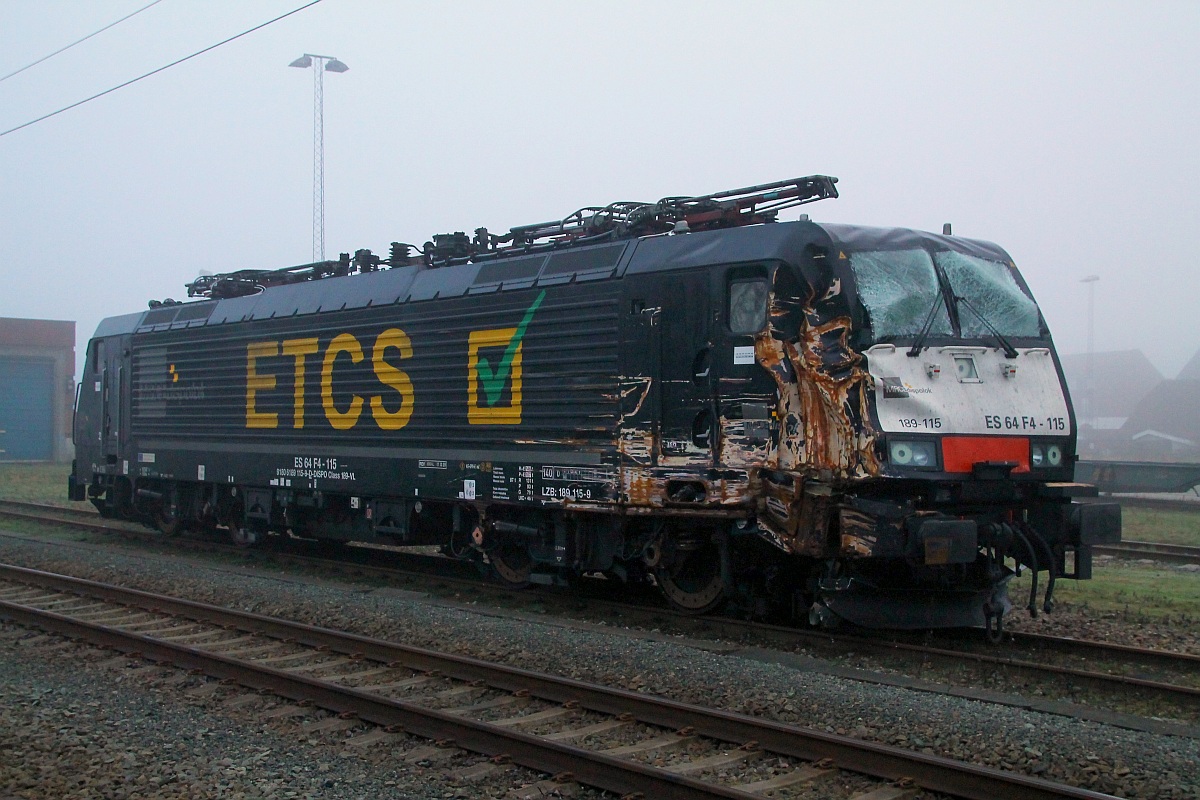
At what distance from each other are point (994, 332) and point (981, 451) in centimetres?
112

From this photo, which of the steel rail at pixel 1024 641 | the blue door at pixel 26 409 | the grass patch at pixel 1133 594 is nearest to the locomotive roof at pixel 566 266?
the steel rail at pixel 1024 641

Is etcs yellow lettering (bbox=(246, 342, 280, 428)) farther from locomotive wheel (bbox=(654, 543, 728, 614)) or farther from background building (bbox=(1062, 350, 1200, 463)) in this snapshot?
background building (bbox=(1062, 350, 1200, 463))

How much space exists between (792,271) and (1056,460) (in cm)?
266

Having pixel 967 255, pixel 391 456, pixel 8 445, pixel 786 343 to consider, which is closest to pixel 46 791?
pixel 786 343

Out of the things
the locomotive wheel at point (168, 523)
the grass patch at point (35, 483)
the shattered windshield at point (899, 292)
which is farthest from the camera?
the grass patch at point (35, 483)

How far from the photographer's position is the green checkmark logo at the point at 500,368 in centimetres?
1116

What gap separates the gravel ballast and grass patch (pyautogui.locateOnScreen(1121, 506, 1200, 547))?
10316mm

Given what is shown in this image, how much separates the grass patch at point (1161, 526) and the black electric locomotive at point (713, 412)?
8470 millimetres

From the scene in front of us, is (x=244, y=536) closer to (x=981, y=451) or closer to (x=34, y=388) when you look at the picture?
(x=981, y=451)

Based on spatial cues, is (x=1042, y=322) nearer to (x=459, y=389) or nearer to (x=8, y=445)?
(x=459, y=389)

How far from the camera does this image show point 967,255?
957cm

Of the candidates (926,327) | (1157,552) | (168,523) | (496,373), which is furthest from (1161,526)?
(168,523)

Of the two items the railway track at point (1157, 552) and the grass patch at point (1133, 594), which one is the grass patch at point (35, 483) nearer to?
the grass patch at point (1133, 594)

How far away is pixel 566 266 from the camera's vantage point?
11.0 m
